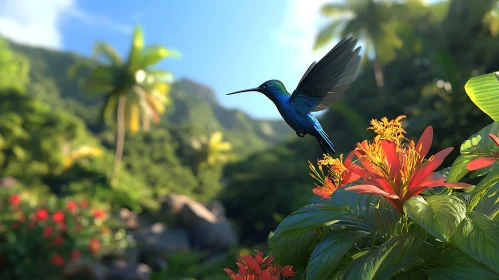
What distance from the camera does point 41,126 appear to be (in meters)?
23.8

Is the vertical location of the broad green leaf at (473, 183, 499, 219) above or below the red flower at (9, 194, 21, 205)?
above

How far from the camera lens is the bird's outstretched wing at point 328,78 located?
111 cm

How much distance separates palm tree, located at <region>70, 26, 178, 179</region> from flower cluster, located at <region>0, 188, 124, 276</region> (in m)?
11.6

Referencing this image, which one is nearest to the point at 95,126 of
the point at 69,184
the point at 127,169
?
the point at 127,169

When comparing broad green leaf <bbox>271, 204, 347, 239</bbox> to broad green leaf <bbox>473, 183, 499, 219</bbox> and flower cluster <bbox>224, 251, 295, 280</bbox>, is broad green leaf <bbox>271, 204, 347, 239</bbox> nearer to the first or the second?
flower cluster <bbox>224, 251, 295, 280</bbox>

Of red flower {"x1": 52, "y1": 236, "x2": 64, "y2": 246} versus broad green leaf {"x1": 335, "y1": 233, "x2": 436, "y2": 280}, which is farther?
red flower {"x1": 52, "y1": 236, "x2": 64, "y2": 246}

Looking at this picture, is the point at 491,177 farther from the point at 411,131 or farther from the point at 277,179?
the point at 277,179

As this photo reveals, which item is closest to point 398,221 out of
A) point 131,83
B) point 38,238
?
point 38,238

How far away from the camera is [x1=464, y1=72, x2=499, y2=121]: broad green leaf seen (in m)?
1.20

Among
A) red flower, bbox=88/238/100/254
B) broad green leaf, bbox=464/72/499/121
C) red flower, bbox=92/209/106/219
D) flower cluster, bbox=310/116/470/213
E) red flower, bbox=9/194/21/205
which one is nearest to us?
flower cluster, bbox=310/116/470/213

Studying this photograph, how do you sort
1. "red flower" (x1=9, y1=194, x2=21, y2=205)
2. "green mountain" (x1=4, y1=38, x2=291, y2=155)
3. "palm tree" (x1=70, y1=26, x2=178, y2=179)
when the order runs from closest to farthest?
"red flower" (x1=9, y1=194, x2=21, y2=205) < "palm tree" (x1=70, y1=26, x2=178, y2=179) < "green mountain" (x1=4, y1=38, x2=291, y2=155)

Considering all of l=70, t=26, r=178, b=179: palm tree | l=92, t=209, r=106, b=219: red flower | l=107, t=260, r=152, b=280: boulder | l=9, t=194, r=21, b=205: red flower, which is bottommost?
l=107, t=260, r=152, b=280: boulder

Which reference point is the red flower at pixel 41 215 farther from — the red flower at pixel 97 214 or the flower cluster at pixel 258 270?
the flower cluster at pixel 258 270

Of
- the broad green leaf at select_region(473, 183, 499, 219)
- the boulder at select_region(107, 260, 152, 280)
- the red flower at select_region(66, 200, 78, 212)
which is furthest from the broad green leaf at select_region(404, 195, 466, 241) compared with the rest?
the red flower at select_region(66, 200, 78, 212)
